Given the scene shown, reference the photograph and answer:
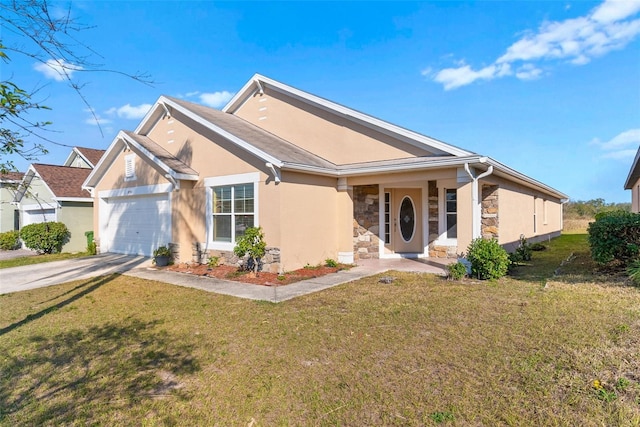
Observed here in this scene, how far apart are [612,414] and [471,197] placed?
665 centimetres

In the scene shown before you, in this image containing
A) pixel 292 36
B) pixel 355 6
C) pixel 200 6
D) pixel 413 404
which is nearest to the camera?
pixel 413 404

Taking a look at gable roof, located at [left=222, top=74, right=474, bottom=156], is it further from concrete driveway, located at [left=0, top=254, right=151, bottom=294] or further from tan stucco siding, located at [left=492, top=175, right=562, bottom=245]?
concrete driveway, located at [left=0, top=254, right=151, bottom=294]

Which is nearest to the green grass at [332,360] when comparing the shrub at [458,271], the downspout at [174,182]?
the shrub at [458,271]

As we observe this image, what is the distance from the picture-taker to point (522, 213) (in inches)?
583

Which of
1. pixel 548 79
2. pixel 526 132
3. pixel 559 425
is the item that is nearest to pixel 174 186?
pixel 559 425

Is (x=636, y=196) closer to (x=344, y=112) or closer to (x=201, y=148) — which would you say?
(x=344, y=112)

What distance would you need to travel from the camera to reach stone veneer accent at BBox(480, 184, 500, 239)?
444 inches

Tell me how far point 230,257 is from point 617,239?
10.4m

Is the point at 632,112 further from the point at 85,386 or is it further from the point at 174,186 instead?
the point at 85,386

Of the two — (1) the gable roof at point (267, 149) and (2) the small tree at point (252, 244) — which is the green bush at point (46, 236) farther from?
(2) the small tree at point (252, 244)

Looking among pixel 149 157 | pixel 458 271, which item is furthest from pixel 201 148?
pixel 458 271

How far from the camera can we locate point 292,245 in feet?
33.4

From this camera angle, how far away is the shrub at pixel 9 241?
19.1 m

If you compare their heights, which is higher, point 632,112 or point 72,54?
point 632,112
